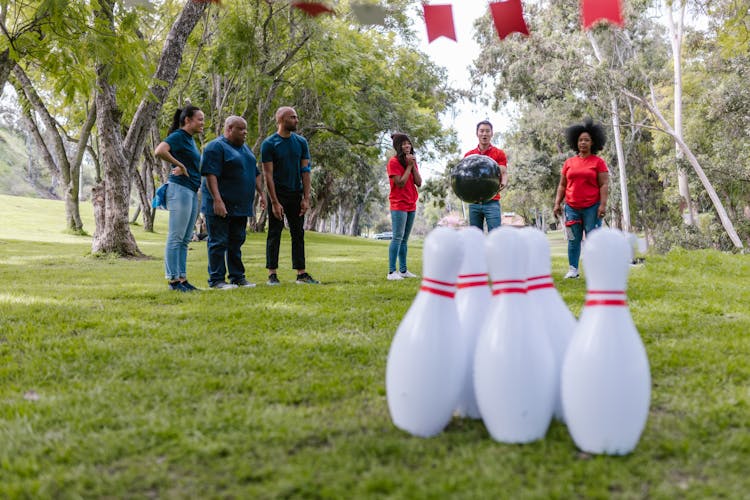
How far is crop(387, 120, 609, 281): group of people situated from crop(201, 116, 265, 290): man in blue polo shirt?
1672 millimetres

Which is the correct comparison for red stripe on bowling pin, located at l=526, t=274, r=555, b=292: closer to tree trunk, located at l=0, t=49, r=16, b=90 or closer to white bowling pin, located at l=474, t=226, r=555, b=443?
white bowling pin, located at l=474, t=226, r=555, b=443

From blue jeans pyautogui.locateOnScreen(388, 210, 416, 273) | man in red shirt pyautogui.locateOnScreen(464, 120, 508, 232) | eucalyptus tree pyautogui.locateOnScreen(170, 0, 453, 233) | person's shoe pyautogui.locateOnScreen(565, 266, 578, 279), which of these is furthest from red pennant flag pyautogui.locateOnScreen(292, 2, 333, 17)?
eucalyptus tree pyautogui.locateOnScreen(170, 0, 453, 233)

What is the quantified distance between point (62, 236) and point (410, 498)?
19.7 m

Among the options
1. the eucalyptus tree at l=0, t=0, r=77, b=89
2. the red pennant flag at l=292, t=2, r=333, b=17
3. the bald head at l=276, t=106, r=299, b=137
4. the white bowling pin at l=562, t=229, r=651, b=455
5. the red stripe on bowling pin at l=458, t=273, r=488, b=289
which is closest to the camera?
the white bowling pin at l=562, t=229, r=651, b=455

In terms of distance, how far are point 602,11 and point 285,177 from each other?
376 centimetres

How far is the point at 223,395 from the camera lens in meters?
2.65

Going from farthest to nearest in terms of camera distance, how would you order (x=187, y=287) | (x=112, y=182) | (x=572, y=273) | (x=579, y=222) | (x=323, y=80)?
(x=323, y=80) < (x=112, y=182) < (x=572, y=273) < (x=579, y=222) < (x=187, y=287)

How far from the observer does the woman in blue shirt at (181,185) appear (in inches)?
236

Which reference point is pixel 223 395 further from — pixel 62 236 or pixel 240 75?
pixel 62 236

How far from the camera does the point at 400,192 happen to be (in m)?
6.97

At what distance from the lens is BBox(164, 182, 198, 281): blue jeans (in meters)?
5.99

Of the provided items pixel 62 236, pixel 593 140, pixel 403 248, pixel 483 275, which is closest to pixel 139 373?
pixel 483 275

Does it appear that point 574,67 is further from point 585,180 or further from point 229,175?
point 229,175

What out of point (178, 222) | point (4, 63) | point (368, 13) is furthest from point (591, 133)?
point (4, 63)
